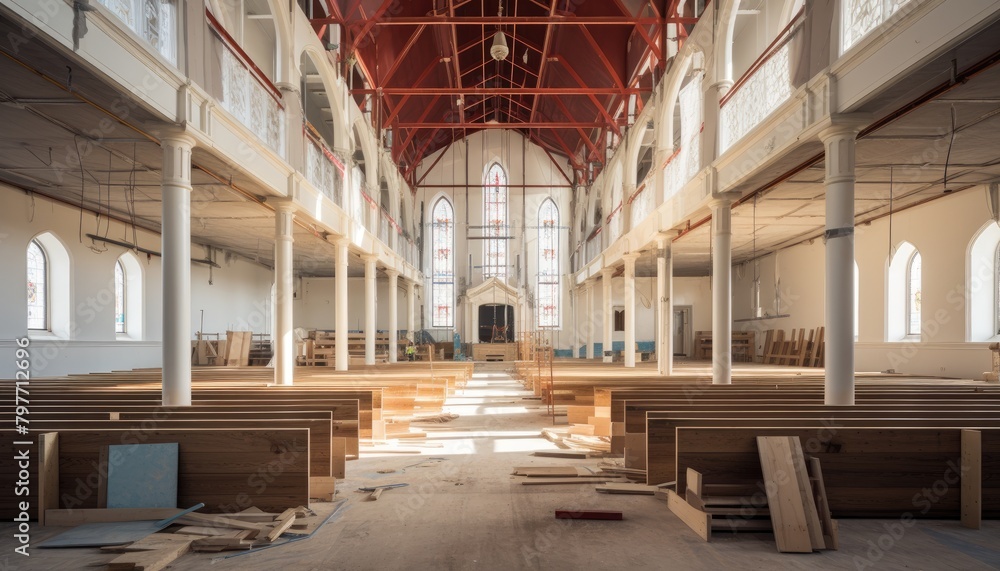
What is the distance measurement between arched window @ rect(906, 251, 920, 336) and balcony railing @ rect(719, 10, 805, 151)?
797 cm

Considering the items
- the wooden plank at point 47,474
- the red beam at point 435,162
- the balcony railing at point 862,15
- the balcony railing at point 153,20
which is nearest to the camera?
the wooden plank at point 47,474

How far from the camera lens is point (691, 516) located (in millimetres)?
4848

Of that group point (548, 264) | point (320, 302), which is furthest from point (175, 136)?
point (548, 264)

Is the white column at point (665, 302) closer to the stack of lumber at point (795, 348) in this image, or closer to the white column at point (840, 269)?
the stack of lumber at point (795, 348)

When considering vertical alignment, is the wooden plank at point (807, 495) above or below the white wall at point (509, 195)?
below

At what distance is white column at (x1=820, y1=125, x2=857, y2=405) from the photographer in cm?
736

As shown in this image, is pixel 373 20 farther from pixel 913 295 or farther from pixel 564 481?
pixel 913 295

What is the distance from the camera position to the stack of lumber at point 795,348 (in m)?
20.3

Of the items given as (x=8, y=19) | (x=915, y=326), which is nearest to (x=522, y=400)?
(x=915, y=326)

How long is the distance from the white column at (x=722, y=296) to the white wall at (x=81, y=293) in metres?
12.5

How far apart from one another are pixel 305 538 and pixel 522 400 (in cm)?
1010

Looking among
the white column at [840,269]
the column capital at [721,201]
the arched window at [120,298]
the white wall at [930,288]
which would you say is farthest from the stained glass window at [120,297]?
the white wall at [930,288]

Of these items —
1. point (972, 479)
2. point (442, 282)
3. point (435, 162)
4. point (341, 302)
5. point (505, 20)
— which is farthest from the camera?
point (442, 282)

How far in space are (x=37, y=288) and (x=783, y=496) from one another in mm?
15274
